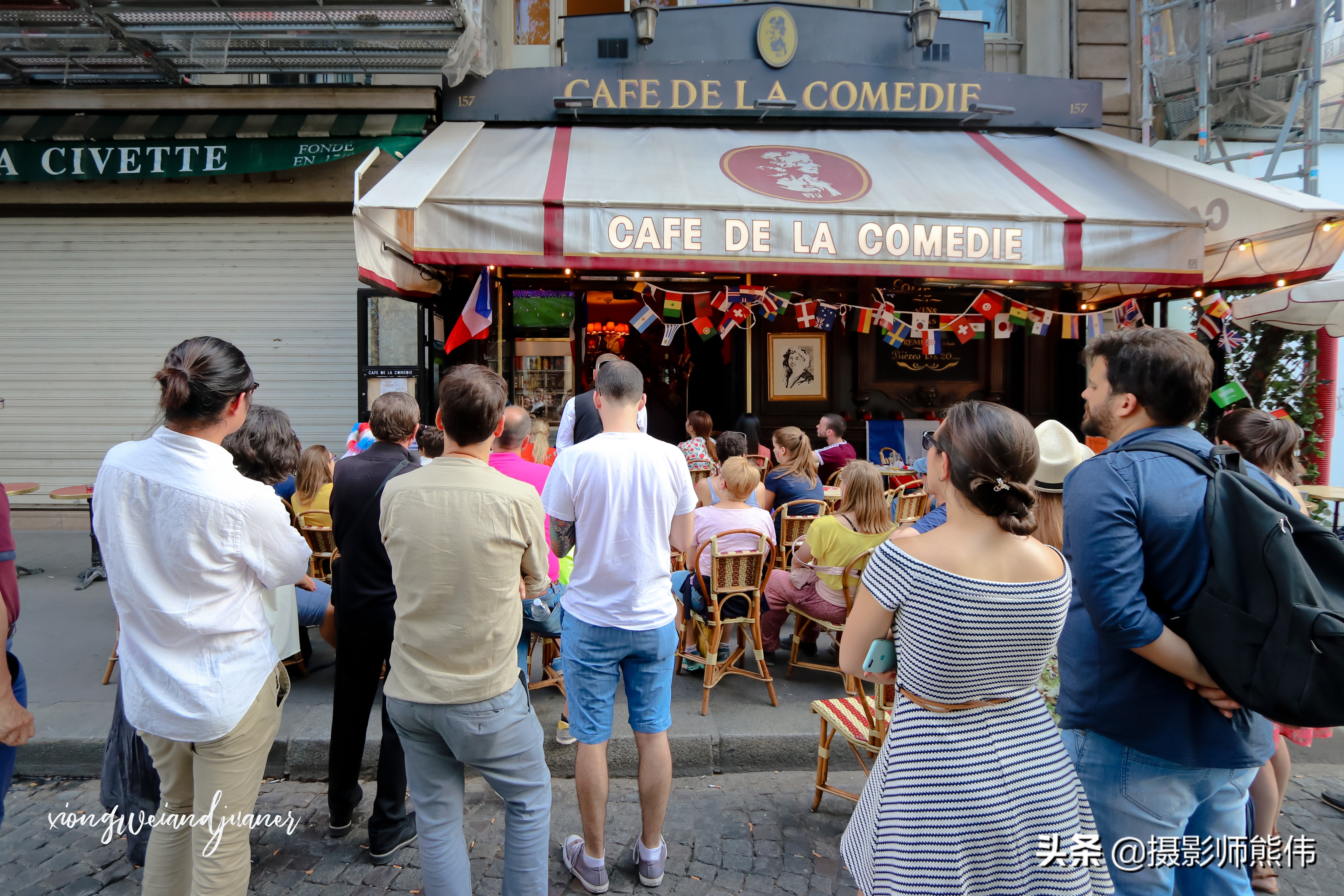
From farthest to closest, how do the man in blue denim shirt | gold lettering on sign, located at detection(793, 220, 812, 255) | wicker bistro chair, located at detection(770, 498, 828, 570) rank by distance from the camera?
1. gold lettering on sign, located at detection(793, 220, 812, 255)
2. wicker bistro chair, located at detection(770, 498, 828, 570)
3. the man in blue denim shirt

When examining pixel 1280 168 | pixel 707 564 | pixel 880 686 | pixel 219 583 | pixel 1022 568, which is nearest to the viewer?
pixel 1022 568

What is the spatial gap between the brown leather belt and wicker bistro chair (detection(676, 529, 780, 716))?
2.29m

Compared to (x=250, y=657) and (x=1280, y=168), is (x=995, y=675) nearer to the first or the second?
(x=250, y=657)

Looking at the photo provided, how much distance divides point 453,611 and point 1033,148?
8439mm

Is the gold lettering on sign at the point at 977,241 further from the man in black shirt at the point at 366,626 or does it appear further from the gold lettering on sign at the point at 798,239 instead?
the man in black shirt at the point at 366,626

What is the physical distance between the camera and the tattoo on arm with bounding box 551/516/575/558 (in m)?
2.82

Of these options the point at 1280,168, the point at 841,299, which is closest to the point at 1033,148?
the point at 841,299

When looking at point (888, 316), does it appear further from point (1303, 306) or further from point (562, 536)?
point (562, 536)

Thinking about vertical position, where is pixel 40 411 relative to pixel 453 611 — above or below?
above

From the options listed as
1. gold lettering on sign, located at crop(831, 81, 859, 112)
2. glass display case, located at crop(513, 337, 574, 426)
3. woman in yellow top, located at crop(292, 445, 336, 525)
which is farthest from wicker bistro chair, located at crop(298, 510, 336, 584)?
gold lettering on sign, located at crop(831, 81, 859, 112)

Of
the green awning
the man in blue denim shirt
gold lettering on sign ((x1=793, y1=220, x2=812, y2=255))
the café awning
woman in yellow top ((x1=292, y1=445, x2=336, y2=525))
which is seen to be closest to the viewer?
the man in blue denim shirt

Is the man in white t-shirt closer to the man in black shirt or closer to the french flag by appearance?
the man in black shirt

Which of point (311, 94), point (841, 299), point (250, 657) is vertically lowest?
point (250, 657)

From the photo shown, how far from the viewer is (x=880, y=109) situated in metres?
8.06
